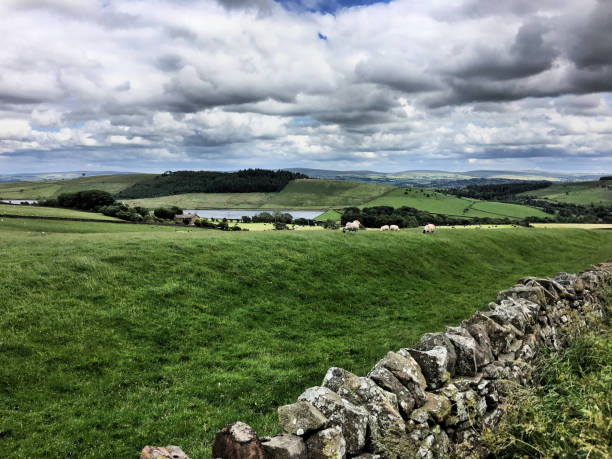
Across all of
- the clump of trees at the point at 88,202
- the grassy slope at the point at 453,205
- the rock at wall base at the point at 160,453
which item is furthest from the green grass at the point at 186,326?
the grassy slope at the point at 453,205

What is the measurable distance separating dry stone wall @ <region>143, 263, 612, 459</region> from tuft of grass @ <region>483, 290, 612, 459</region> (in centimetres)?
39

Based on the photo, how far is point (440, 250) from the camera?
3050 centimetres

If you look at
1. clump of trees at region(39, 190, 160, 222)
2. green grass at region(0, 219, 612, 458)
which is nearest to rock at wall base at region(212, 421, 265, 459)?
green grass at region(0, 219, 612, 458)

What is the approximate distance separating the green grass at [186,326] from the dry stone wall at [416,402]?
4085 mm

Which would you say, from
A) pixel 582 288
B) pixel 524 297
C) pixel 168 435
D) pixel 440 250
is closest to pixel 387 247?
pixel 440 250

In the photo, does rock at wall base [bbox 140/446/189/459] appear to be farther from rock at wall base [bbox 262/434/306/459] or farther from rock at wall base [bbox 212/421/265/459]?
rock at wall base [bbox 262/434/306/459]

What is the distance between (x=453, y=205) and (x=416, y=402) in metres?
169

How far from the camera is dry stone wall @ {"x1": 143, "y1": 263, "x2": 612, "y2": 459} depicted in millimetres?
4344

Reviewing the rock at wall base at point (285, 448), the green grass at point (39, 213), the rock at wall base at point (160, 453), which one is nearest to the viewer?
the rock at wall base at point (160, 453)

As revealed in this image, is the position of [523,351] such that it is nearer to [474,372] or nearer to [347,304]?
[474,372]

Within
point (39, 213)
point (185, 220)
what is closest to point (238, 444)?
point (185, 220)

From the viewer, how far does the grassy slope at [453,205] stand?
13675 centimetres

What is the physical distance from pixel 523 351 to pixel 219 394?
827 cm

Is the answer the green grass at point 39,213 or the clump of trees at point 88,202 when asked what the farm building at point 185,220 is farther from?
the clump of trees at point 88,202
